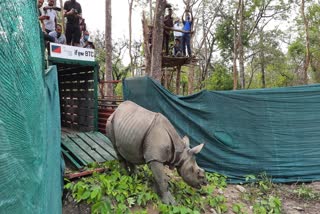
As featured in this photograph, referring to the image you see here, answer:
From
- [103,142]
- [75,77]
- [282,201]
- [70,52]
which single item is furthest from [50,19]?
[282,201]

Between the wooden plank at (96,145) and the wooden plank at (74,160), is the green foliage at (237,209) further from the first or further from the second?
the wooden plank at (74,160)

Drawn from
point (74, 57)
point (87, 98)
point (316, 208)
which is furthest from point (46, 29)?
point (316, 208)

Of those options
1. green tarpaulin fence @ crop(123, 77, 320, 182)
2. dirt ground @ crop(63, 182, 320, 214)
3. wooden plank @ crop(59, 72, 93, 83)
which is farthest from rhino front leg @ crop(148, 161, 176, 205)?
wooden plank @ crop(59, 72, 93, 83)

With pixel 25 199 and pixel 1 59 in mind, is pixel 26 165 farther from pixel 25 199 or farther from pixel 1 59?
pixel 1 59

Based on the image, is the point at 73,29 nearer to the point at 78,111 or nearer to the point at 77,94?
the point at 77,94

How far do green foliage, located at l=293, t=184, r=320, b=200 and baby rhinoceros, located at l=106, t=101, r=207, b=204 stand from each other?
1.92 meters

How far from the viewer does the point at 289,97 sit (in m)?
5.91

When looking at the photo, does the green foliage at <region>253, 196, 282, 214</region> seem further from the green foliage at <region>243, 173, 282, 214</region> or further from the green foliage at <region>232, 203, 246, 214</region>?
the green foliage at <region>232, 203, 246, 214</region>

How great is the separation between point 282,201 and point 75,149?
4251 millimetres

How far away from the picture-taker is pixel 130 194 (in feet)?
15.2

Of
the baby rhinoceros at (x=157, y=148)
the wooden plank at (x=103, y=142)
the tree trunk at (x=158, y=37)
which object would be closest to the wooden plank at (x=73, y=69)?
the wooden plank at (x=103, y=142)

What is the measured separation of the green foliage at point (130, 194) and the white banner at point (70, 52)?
2.82 meters

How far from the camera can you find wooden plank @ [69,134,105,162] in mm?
5758

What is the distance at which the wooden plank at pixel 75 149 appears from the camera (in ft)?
18.4
